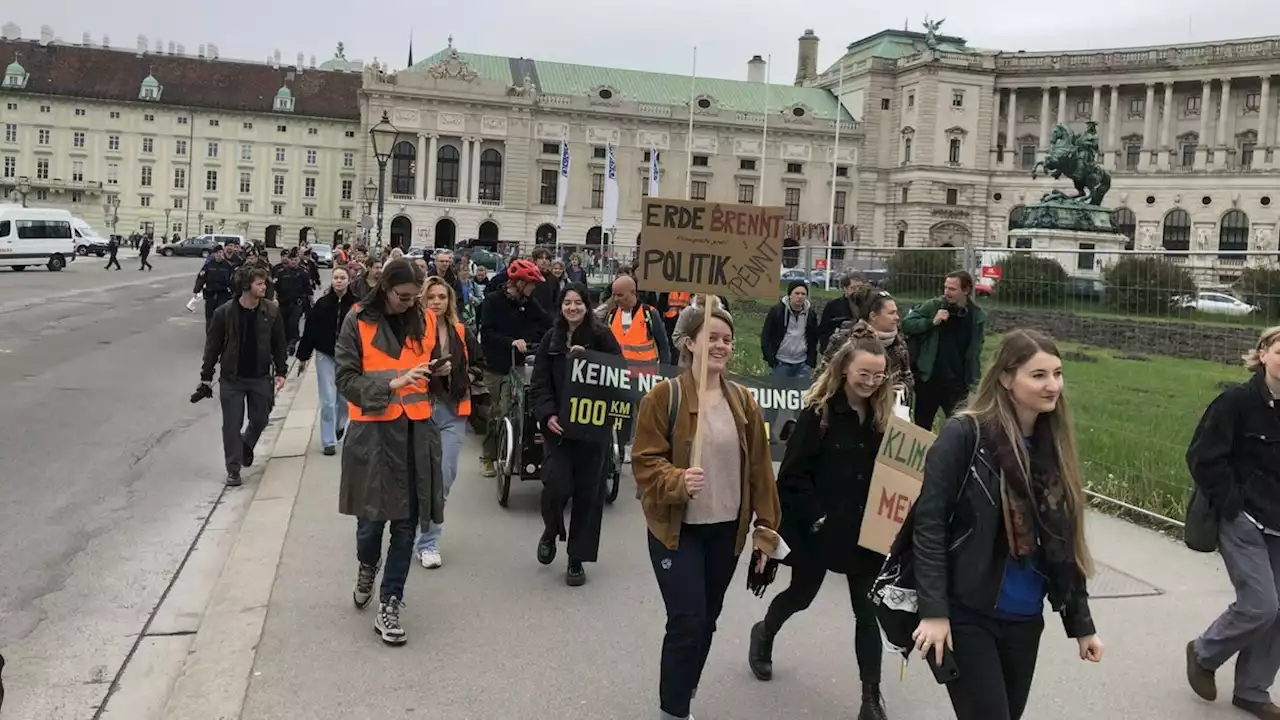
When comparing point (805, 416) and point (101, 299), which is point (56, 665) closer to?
point (805, 416)

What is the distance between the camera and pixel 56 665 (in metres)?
5.48

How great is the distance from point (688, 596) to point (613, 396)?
2.91m

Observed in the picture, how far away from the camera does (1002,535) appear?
11.7 ft

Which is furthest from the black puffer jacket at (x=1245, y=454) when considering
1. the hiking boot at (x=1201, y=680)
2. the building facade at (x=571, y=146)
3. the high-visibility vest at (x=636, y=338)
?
the building facade at (x=571, y=146)

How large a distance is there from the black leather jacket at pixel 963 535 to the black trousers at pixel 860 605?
1263 mm

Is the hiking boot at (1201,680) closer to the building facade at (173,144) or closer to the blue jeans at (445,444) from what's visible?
the blue jeans at (445,444)

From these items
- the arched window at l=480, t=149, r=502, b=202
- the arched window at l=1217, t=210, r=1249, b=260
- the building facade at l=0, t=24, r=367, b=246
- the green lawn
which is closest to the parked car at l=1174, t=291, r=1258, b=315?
the green lawn

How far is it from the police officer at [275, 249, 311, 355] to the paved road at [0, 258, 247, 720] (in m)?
1.66

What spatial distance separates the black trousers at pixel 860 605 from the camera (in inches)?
195

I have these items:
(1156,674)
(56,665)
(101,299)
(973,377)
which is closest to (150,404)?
(56,665)

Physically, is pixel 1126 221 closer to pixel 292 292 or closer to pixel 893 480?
pixel 292 292

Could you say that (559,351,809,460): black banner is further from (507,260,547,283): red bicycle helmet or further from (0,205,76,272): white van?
(0,205,76,272): white van

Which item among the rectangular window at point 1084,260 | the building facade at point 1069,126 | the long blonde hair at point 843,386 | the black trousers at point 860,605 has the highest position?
the building facade at point 1069,126

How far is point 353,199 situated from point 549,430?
348 ft
